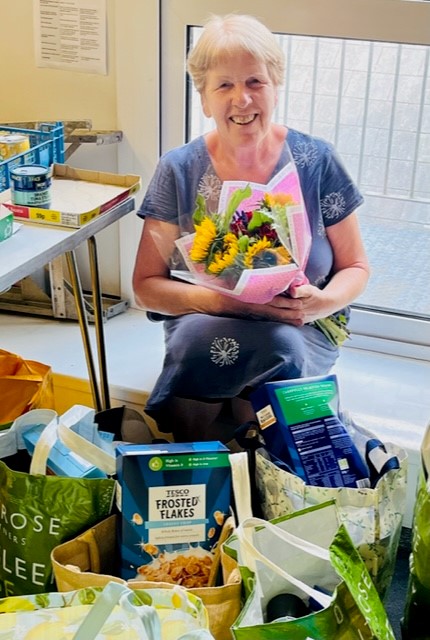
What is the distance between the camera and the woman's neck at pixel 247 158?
5.76ft

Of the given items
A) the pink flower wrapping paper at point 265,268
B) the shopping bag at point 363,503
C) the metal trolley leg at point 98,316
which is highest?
the pink flower wrapping paper at point 265,268

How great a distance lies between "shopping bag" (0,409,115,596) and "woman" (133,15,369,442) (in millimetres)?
344

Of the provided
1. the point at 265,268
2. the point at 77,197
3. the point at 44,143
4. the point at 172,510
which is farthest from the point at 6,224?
the point at 172,510

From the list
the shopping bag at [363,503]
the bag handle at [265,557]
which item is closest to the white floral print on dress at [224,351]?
the shopping bag at [363,503]

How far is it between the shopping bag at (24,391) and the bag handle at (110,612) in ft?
2.13

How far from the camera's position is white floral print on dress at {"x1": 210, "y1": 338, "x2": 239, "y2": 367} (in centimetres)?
170

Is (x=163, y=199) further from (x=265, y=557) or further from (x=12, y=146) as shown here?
(x=265, y=557)

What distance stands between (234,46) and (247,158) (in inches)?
8.6

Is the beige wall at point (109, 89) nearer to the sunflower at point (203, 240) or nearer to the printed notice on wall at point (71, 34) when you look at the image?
the printed notice on wall at point (71, 34)

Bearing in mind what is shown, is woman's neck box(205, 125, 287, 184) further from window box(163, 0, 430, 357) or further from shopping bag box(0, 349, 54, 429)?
shopping bag box(0, 349, 54, 429)

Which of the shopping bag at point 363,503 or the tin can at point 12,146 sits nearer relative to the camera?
the shopping bag at point 363,503

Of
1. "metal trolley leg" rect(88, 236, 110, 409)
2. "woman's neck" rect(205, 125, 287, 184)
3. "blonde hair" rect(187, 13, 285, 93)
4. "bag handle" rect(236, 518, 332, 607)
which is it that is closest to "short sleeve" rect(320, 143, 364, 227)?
"woman's neck" rect(205, 125, 287, 184)

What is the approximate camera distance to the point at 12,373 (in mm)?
1815

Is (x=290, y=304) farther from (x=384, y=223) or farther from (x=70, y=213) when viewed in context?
(x=384, y=223)
